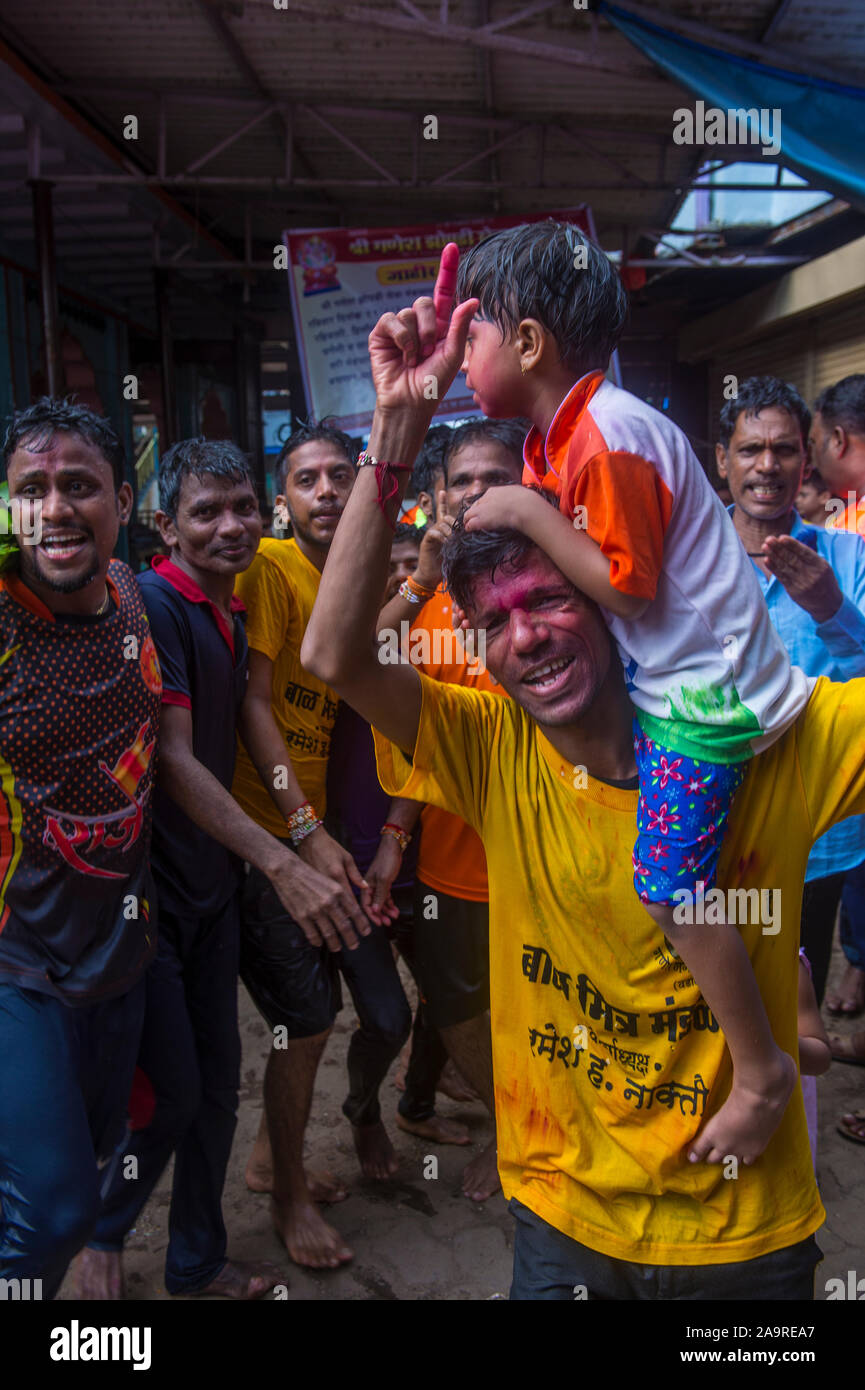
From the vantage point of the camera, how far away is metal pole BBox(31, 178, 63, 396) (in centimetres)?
662

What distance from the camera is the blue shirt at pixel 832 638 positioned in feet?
9.23

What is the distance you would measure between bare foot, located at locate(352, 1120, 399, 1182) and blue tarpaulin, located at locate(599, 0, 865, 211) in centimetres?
439

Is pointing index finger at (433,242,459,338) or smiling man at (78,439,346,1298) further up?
pointing index finger at (433,242,459,338)

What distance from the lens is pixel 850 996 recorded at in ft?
14.1

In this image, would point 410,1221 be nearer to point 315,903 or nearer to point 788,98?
point 315,903

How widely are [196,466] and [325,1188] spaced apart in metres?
2.29

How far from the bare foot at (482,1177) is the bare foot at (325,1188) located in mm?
393

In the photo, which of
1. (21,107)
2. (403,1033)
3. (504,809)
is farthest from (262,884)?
(21,107)

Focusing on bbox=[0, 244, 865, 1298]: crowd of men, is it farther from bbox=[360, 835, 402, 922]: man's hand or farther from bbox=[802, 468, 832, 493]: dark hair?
bbox=[802, 468, 832, 493]: dark hair

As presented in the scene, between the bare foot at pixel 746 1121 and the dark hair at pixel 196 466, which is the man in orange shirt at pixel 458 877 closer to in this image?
the dark hair at pixel 196 466

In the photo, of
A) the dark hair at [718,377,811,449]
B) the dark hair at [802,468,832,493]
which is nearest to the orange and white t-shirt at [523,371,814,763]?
the dark hair at [718,377,811,449]

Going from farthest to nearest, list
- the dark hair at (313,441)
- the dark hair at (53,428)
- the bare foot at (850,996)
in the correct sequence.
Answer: the bare foot at (850,996) → the dark hair at (313,441) → the dark hair at (53,428)

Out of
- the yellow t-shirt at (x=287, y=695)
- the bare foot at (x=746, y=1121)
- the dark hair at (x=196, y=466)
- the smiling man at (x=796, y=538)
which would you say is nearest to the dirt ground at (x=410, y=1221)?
the smiling man at (x=796, y=538)

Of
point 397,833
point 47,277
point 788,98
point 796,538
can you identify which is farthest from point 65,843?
point 47,277
